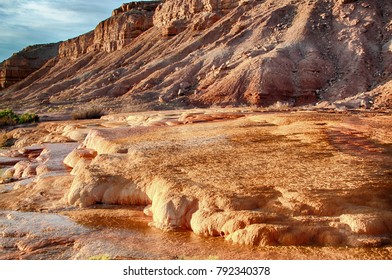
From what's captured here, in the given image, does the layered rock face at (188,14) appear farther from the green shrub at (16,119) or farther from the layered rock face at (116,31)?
the green shrub at (16,119)

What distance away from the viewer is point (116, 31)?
57.8 m

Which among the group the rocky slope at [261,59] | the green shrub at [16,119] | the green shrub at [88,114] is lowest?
the green shrub at [16,119]

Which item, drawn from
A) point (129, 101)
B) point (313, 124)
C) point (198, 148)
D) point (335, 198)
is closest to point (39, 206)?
point (198, 148)

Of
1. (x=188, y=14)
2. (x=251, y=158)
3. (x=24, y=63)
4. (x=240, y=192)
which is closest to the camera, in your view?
(x=240, y=192)

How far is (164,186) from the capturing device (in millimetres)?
8750

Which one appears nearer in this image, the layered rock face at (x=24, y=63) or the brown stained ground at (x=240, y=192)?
the brown stained ground at (x=240, y=192)

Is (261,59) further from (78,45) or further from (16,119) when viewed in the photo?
(78,45)

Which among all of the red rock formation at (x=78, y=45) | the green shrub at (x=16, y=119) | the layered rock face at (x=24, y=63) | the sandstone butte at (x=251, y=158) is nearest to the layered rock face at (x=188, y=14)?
the sandstone butte at (x=251, y=158)

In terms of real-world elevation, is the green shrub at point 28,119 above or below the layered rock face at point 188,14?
below

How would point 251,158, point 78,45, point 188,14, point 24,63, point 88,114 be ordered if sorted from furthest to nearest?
point 24,63, point 78,45, point 188,14, point 88,114, point 251,158

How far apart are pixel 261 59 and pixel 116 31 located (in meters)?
31.4

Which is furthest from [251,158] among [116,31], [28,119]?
[116,31]

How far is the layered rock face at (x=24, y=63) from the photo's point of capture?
2783 inches

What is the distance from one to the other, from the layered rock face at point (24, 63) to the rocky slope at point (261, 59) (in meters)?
28.3
